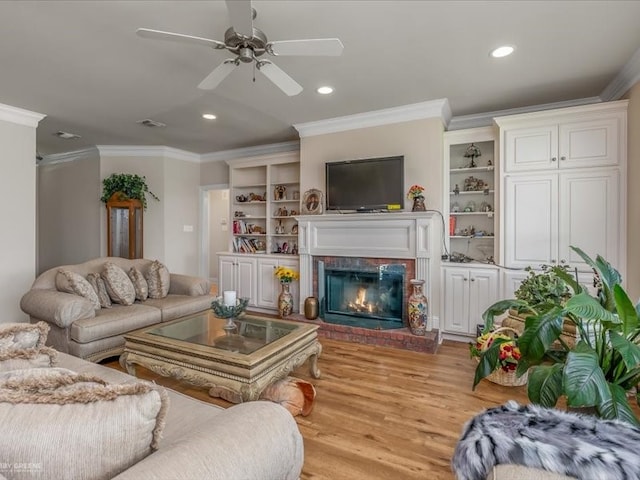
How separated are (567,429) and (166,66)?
3385 mm

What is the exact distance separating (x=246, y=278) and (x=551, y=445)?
15.0 feet

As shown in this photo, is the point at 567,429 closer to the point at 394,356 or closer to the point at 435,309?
the point at 394,356

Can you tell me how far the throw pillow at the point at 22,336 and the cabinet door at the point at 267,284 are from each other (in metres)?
3.31

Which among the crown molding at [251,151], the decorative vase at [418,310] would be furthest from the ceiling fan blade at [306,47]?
the crown molding at [251,151]

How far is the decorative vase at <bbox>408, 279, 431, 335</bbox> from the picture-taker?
11.5 ft

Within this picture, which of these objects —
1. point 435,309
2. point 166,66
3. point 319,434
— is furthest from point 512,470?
point 166,66

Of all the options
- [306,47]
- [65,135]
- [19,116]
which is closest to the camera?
[306,47]

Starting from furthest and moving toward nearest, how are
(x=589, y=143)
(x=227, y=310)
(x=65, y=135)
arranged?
(x=65, y=135)
(x=589, y=143)
(x=227, y=310)

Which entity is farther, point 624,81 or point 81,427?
point 624,81

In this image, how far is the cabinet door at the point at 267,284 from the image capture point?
4.81 m

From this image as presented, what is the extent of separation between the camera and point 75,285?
297 centimetres

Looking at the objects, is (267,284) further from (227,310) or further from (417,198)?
(417,198)

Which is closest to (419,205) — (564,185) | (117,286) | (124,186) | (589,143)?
(564,185)

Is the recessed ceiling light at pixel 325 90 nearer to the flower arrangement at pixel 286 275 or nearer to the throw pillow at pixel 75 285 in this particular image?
the flower arrangement at pixel 286 275
